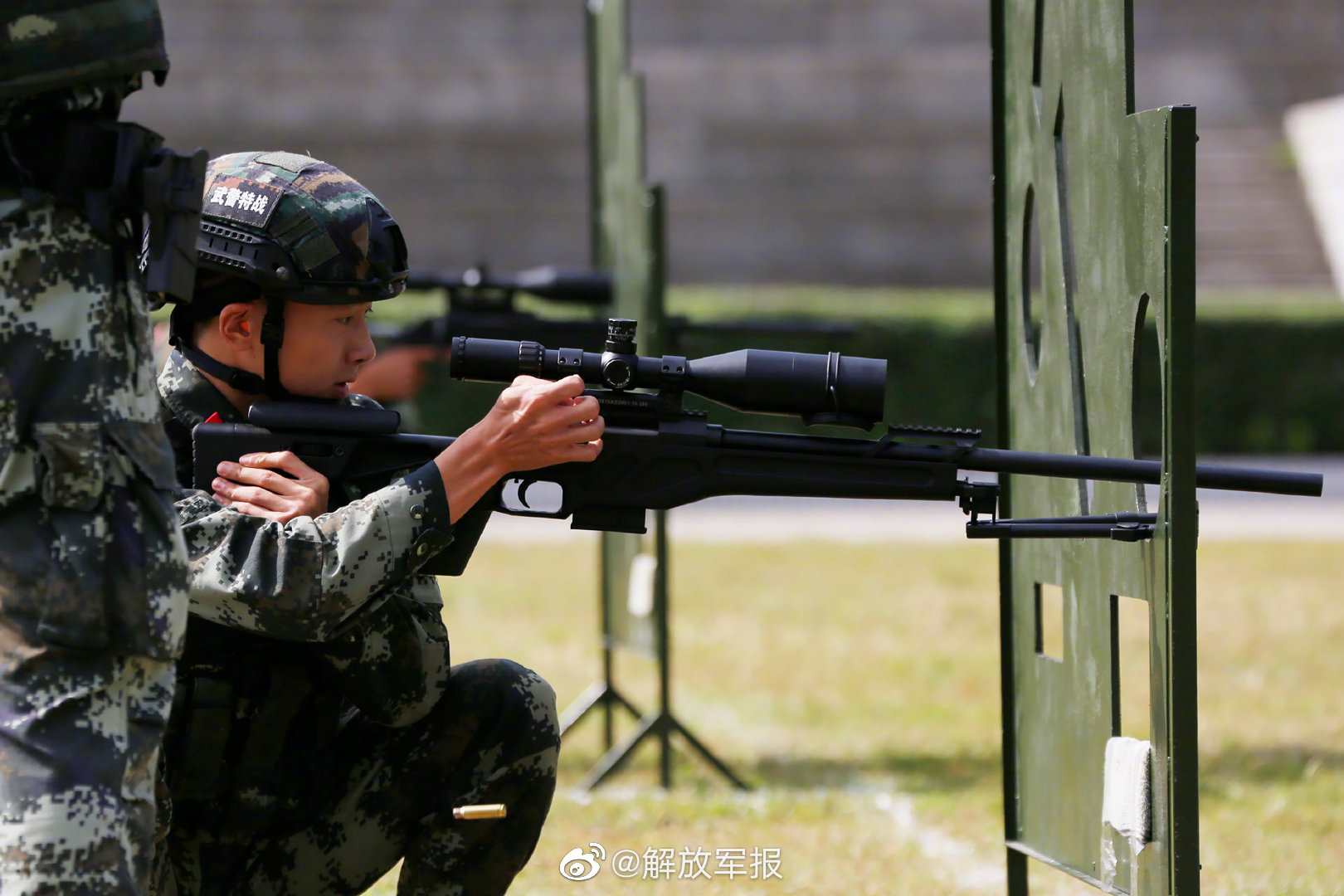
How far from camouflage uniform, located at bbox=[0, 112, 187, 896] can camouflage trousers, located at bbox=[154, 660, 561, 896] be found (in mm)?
885

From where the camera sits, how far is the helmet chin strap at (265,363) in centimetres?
304

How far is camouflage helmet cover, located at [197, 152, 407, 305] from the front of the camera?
3002mm

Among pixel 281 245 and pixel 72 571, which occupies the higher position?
pixel 281 245

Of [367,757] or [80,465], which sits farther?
[367,757]

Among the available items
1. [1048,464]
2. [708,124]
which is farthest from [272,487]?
[708,124]

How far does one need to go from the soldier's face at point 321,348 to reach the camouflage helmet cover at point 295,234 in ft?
0.13

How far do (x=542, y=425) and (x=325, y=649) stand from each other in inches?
23.6

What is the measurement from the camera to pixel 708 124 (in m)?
24.8

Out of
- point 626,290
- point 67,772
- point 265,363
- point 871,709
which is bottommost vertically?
point 871,709

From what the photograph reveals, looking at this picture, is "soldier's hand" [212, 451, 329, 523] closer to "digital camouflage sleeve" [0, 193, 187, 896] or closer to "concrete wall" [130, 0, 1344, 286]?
"digital camouflage sleeve" [0, 193, 187, 896]

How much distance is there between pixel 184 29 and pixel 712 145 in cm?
823

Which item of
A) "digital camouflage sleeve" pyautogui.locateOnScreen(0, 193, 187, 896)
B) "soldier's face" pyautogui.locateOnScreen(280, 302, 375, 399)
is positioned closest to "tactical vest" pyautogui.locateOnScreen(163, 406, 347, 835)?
"soldier's face" pyautogui.locateOnScreen(280, 302, 375, 399)

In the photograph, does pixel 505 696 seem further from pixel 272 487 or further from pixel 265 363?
pixel 265 363

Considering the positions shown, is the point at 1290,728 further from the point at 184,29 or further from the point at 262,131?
the point at 184,29
